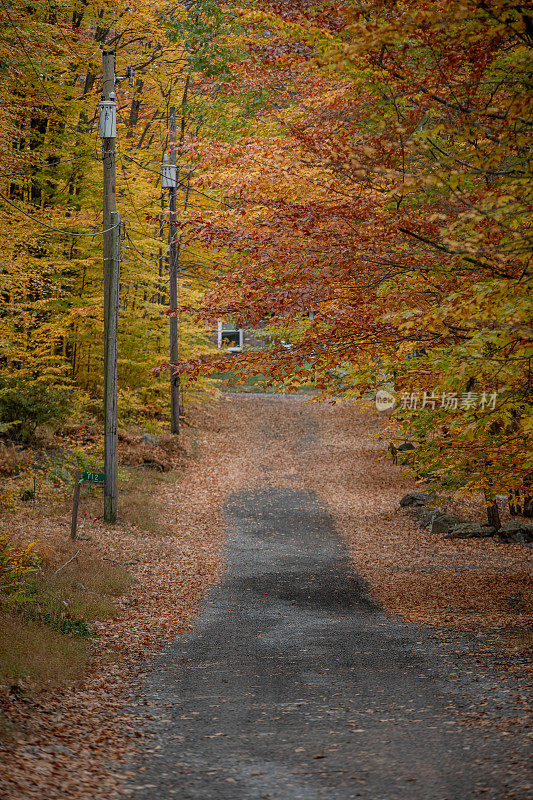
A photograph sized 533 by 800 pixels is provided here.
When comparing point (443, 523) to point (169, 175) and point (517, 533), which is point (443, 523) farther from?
point (169, 175)

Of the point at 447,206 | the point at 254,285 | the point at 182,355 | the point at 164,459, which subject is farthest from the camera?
the point at 182,355

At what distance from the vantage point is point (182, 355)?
969 inches

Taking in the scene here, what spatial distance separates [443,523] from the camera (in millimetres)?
17219

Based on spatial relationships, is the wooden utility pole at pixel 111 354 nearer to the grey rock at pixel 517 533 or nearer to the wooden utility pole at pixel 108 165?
the wooden utility pole at pixel 108 165

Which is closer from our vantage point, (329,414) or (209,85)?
(209,85)

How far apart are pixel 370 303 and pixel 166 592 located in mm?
5510

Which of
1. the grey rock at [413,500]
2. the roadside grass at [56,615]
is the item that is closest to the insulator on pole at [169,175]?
the grey rock at [413,500]

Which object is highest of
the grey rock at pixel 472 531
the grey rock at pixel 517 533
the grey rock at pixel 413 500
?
the grey rock at pixel 517 533

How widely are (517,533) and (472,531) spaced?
3.53ft

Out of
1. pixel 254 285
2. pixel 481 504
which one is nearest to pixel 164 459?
pixel 481 504

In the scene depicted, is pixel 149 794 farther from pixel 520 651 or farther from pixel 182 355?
pixel 182 355

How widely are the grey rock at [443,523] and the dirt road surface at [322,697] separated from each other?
1.94 m

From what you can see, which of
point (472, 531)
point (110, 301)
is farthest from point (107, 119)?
point (472, 531)

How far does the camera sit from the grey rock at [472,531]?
1636 centimetres
